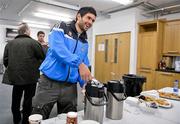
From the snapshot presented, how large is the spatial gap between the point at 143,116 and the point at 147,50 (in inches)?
145

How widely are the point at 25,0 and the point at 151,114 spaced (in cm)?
485

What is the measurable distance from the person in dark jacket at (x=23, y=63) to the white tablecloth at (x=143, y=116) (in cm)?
129

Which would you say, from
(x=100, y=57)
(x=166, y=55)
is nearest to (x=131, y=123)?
(x=166, y=55)

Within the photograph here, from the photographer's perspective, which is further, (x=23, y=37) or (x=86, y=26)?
(x=23, y=37)

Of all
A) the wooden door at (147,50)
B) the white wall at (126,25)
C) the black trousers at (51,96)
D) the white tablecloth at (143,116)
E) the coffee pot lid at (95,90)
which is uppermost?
the white wall at (126,25)

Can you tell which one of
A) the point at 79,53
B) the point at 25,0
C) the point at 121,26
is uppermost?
the point at 25,0

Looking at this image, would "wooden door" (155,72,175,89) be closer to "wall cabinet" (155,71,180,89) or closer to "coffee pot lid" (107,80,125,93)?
"wall cabinet" (155,71,180,89)

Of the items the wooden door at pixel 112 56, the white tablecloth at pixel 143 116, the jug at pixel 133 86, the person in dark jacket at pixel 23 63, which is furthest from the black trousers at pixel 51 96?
the wooden door at pixel 112 56

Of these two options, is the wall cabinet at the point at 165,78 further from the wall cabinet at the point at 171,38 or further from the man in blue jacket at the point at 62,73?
the man in blue jacket at the point at 62,73

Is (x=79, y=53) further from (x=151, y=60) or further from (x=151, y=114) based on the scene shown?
(x=151, y=60)

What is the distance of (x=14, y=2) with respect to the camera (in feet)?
17.0

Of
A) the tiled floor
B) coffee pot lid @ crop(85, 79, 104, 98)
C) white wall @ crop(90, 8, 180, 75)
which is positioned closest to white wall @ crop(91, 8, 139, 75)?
white wall @ crop(90, 8, 180, 75)

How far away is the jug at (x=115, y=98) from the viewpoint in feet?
3.81

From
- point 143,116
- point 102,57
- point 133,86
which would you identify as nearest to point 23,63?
point 133,86
